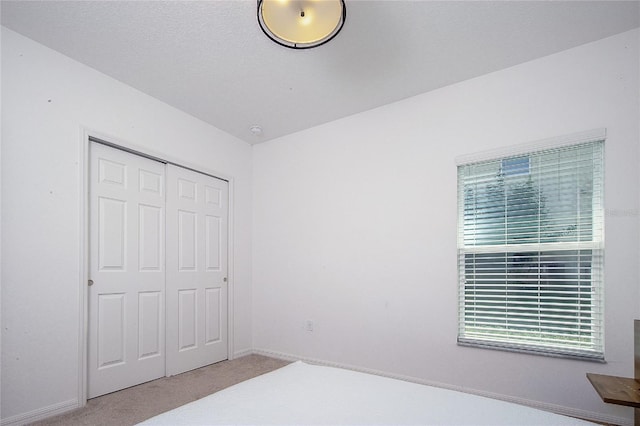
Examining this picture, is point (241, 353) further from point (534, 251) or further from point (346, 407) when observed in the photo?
point (534, 251)

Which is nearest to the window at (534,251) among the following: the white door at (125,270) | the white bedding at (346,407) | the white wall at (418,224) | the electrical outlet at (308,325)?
the white wall at (418,224)

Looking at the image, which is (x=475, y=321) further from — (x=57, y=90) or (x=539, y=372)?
(x=57, y=90)

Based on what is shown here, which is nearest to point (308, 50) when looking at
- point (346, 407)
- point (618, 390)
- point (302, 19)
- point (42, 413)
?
point (302, 19)

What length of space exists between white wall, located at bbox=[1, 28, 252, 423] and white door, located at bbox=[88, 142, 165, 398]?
19 centimetres

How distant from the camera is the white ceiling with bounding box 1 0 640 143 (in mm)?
2266

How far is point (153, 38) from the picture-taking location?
99.5 inches

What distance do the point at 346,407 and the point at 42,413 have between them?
231cm

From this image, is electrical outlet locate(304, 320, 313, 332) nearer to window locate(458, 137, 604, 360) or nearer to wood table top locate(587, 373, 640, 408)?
window locate(458, 137, 604, 360)

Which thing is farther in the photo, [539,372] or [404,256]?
[404,256]

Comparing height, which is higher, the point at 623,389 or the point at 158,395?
the point at 623,389

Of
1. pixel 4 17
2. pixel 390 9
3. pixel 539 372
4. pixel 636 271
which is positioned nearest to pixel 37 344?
pixel 4 17

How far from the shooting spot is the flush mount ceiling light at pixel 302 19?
174 centimetres

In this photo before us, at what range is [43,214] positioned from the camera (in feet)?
8.41

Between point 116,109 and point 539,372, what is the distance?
12.9 ft
